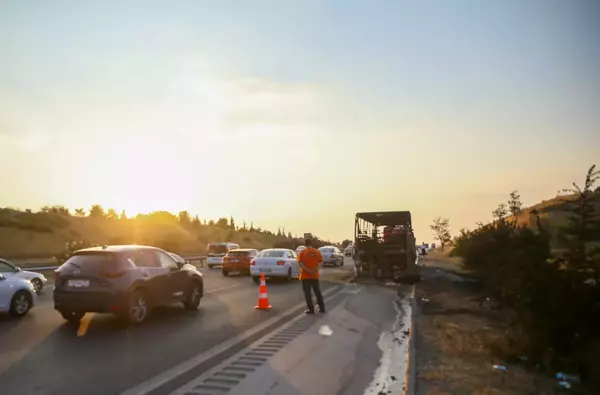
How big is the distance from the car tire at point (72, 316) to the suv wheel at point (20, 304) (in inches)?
64.1

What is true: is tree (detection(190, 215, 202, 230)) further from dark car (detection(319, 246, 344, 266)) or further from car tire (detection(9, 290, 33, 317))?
car tire (detection(9, 290, 33, 317))

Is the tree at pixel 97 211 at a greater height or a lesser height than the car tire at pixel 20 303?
greater

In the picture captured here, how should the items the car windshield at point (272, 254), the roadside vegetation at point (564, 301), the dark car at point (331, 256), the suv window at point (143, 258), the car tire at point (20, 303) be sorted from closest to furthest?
the roadside vegetation at point (564, 301), the suv window at point (143, 258), the car tire at point (20, 303), the car windshield at point (272, 254), the dark car at point (331, 256)

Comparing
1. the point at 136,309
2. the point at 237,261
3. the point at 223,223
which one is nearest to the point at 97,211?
the point at 223,223

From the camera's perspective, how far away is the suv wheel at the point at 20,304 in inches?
524

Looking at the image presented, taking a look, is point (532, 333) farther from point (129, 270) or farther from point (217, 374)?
point (129, 270)

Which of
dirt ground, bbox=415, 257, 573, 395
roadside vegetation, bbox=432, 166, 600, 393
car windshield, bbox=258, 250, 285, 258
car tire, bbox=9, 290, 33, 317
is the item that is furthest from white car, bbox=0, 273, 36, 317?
car windshield, bbox=258, 250, 285, 258

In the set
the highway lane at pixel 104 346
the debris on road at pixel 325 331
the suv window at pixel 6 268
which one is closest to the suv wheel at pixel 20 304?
the highway lane at pixel 104 346

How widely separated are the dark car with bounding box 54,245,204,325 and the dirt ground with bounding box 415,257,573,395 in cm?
601

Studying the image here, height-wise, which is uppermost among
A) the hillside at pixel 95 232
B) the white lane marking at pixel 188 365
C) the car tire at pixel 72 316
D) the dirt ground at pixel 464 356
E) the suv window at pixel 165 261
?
the hillside at pixel 95 232

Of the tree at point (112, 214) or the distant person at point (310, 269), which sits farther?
the tree at point (112, 214)

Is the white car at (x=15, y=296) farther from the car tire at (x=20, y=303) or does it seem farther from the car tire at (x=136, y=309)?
the car tire at (x=136, y=309)

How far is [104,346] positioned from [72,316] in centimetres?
304

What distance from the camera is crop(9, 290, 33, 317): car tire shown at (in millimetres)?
13312
